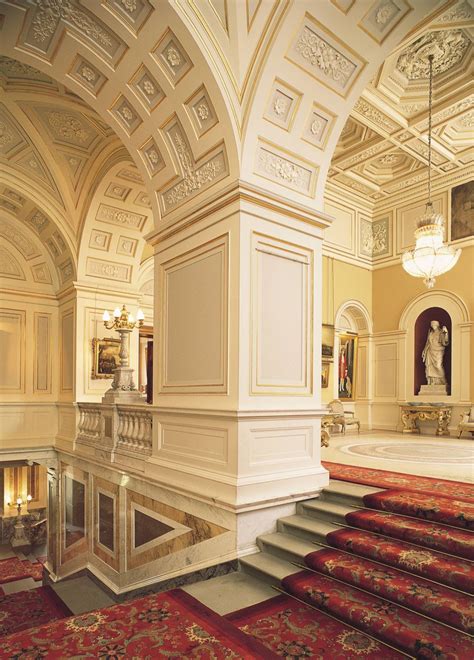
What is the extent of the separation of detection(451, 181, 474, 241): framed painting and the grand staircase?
836 cm

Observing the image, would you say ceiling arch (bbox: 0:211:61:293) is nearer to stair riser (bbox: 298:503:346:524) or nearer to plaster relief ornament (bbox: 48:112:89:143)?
plaster relief ornament (bbox: 48:112:89:143)

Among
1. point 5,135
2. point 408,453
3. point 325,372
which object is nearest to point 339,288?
point 325,372

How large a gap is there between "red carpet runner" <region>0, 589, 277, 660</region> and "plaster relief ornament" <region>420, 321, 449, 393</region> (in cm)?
934

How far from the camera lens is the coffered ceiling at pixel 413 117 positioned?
23.4 ft

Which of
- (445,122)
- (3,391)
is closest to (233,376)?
(3,391)

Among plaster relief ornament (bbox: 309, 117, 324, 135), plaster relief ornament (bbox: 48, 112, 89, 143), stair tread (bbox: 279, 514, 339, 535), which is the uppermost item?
plaster relief ornament (bbox: 48, 112, 89, 143)

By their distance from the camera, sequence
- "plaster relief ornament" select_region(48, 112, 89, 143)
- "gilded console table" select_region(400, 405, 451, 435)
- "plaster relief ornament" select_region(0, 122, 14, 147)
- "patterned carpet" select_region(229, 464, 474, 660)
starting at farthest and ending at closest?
"gilded console table" select_region(400, 405, 451, 435)
"plaster relief ornament" select_region(0, 122, 14, 147)
"plaster relief ornament" select_region(48, 112, 89, 143)
"patterned carpet" select_region(229, 464, 474, 660)

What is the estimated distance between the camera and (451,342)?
11016mm

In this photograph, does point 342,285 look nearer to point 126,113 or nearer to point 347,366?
point 347,366

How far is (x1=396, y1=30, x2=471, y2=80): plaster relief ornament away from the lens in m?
7.00

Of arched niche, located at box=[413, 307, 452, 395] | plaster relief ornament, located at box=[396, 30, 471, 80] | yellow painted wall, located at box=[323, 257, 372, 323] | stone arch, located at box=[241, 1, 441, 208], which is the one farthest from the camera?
yellow painted wall, located at box=[323, 257, 372, 323]

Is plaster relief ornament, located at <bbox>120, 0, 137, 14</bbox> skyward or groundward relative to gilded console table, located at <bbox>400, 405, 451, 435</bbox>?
skyward

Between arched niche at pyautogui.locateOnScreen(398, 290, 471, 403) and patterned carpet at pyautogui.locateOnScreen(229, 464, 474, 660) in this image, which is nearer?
patterned carpet at pyautogui.locateOnScreen(229, 464, 474, 660)

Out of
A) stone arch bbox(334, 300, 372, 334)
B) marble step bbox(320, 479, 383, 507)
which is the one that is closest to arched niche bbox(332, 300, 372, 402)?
stone arch bbox(334, 300, 372, 334)
